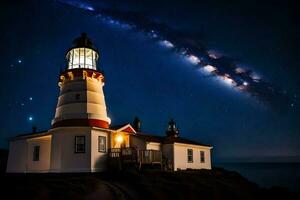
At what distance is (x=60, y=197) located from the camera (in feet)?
44.3

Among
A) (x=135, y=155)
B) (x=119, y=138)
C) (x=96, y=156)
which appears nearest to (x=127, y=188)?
(x=135, y=155)

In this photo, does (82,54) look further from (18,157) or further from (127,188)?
(127,188)

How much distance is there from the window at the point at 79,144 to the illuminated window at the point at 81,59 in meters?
6.57

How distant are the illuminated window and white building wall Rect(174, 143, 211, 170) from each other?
10.8m

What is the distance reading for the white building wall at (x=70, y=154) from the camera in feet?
73.3

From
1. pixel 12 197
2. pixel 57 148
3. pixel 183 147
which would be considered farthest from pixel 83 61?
pixel 12 197

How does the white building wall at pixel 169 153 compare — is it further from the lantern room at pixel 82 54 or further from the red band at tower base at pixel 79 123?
the lantern room at pixel 82 54

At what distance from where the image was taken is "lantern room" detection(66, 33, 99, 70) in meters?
26.0

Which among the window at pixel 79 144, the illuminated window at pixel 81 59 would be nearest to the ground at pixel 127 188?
the window at pixel 79 144

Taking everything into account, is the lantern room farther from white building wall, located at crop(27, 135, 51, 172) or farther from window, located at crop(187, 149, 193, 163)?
window, located at crop(187, 149, 193, 163)

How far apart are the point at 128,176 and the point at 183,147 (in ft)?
31.5

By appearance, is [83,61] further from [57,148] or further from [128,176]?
[128,176]

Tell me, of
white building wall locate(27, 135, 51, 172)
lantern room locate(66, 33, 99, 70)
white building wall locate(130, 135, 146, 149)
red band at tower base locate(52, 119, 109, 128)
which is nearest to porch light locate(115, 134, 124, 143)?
white building wall locate(130, 135, 146, 149)

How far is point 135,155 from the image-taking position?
22484 mm
